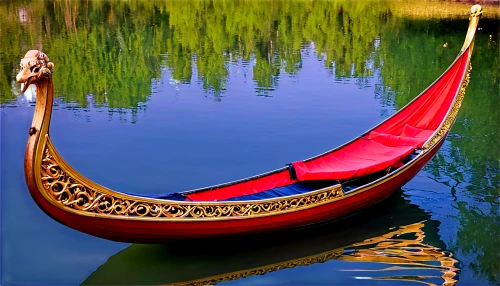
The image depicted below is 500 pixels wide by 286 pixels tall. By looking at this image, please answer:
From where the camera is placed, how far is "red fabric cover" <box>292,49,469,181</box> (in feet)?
16.5

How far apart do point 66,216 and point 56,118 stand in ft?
16.0

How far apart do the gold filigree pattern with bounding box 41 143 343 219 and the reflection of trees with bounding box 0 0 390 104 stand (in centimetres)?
550

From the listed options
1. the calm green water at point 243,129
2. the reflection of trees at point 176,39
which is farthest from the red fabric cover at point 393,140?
the reflection of trees at point 176,39

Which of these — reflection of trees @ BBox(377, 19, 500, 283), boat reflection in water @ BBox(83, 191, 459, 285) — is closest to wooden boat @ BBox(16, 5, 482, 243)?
boat reflection in water @ BBox(83, 191, 459, 285)

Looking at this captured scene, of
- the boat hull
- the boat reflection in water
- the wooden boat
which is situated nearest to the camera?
the wooden boat

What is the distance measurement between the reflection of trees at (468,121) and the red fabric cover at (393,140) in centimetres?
66

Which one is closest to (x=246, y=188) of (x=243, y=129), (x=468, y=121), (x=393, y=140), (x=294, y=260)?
(x=294, y=260)

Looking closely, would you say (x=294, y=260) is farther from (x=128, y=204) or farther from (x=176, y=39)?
(x=176, y=39)

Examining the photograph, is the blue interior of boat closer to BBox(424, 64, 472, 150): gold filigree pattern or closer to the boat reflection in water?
BBox(424, 64, 472, 150): gold filigree pattern

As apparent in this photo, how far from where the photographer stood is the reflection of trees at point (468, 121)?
Answer: 514cm

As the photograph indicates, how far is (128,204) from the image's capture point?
3.75 m

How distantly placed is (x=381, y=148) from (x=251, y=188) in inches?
62.4

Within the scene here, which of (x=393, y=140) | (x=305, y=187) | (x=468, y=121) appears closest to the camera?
(x=305, y=187)

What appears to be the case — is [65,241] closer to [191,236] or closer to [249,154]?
[191,236]
